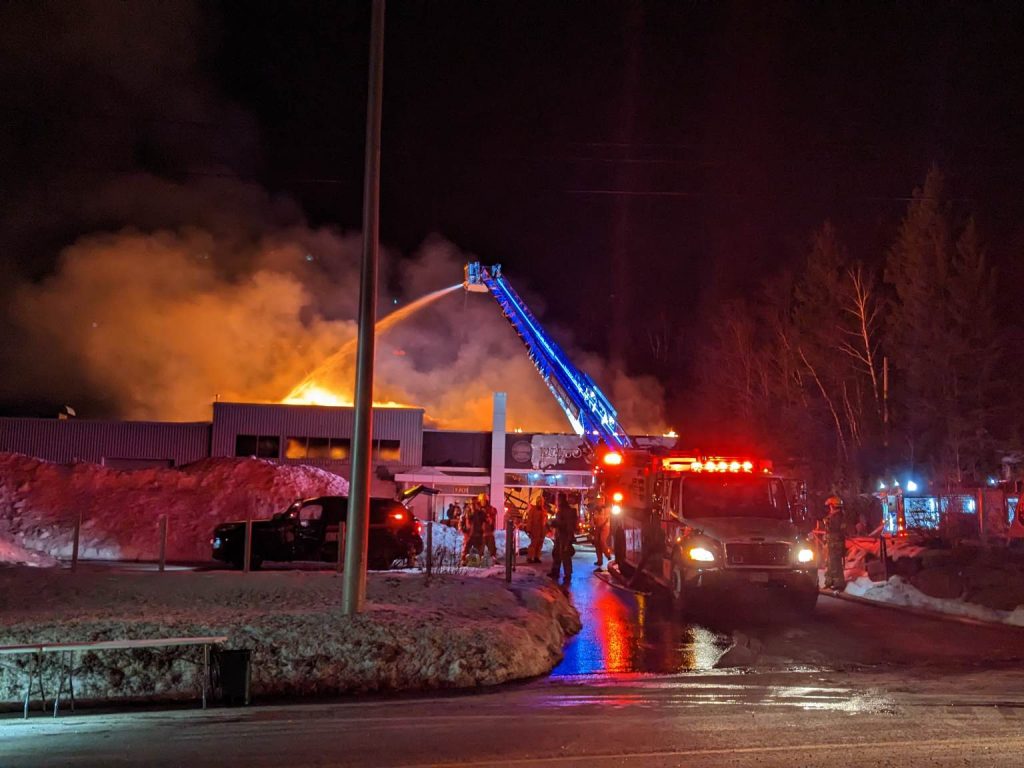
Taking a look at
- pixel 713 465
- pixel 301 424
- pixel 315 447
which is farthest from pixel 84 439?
pixel 713 465

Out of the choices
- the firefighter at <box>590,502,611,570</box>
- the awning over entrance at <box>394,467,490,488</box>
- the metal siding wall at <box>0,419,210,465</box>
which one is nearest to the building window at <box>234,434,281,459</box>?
the metal siding wall at <box>0,419,210,465</box>

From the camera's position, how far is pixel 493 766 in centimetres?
556

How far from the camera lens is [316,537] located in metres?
17.7

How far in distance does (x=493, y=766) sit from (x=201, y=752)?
6.73 ft

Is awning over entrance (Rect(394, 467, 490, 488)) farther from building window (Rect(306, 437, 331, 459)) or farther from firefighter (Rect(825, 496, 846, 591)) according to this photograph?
firefighter (Rect(825, 496, 846, 591))

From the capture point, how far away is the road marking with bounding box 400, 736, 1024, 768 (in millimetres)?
5664

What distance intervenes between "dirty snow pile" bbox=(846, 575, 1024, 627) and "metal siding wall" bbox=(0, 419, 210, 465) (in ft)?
87.9

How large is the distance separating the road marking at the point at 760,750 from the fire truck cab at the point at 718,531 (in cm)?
661

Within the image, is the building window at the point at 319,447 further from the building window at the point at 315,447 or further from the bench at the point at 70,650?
the bench at the point at 70,650

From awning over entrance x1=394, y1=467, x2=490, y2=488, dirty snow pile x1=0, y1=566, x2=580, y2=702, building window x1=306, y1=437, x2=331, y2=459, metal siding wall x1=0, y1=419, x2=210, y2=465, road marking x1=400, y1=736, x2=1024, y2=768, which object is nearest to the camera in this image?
road marking x1=400, y1=736, x2=1024, y2=768

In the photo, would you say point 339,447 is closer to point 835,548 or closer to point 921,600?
point 835,548

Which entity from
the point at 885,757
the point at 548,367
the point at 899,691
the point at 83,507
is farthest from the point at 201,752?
the point at 548,367

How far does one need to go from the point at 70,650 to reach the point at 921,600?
13070 millimetres

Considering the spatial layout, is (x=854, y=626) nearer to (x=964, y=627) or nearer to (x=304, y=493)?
(x=964, y=627)
